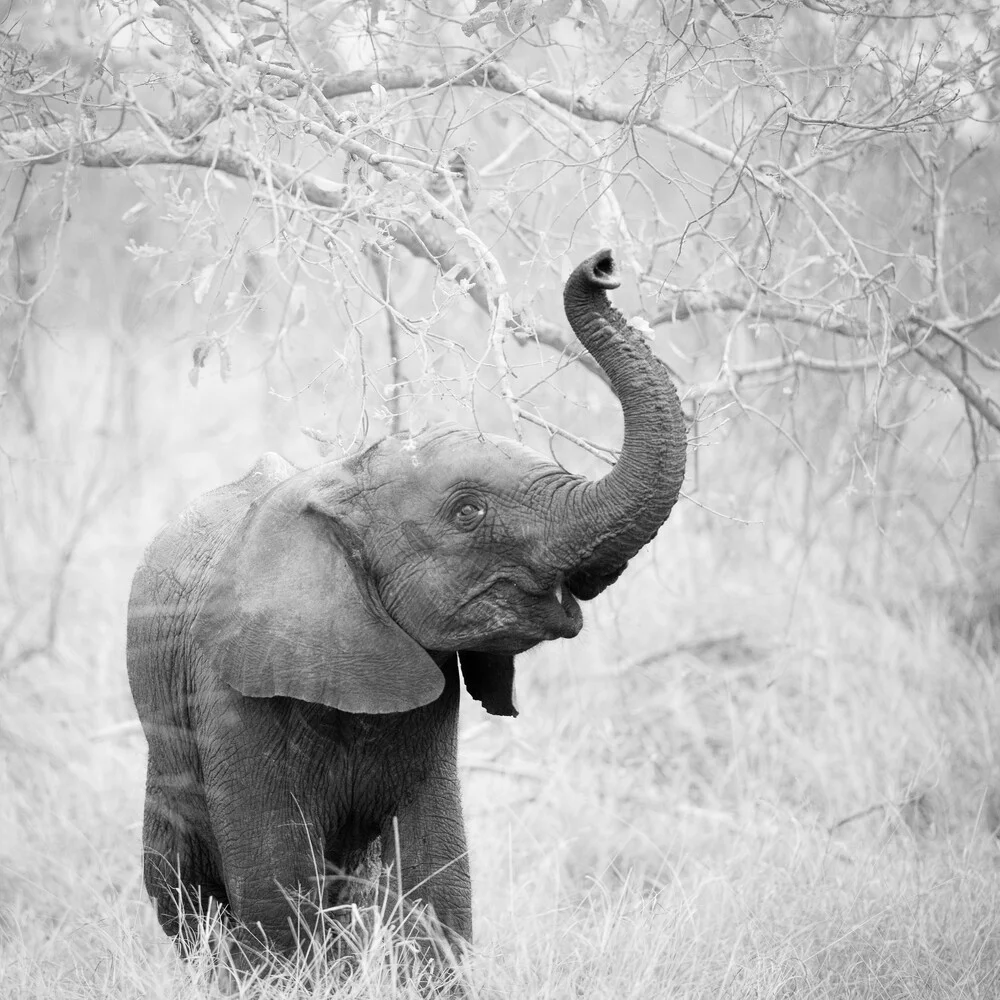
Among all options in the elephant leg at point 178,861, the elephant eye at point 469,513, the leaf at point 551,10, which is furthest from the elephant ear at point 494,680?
the leaf at point 551,10

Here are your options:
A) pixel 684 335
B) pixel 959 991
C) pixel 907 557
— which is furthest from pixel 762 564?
pixel 959 991

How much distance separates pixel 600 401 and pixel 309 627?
18.3ft

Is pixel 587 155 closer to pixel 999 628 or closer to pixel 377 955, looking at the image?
pixel 377 955

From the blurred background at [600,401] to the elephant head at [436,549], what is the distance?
147 millimetres

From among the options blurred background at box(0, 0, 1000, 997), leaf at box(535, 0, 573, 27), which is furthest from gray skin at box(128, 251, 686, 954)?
leaf at box(535, 0, 573, 27)

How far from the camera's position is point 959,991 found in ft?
11.4

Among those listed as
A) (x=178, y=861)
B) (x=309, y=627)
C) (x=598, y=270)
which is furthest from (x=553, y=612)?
(x=178, y=861)

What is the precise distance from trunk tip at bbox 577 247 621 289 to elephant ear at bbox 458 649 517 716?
882 mm

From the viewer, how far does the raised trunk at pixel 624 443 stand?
261cm

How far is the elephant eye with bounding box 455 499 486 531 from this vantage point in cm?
280

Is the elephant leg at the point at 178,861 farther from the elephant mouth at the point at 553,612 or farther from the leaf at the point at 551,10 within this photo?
the leaf at the point at 551,10

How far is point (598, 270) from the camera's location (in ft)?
8.64

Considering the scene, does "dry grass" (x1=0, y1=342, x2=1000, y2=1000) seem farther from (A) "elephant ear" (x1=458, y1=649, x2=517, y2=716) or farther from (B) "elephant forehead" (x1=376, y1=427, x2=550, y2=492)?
(B) "elephant forehead" (x1=376, y1=427, x2=550, y2=492)

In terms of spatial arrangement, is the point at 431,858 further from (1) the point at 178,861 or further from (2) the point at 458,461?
(2) the point at 458,461
